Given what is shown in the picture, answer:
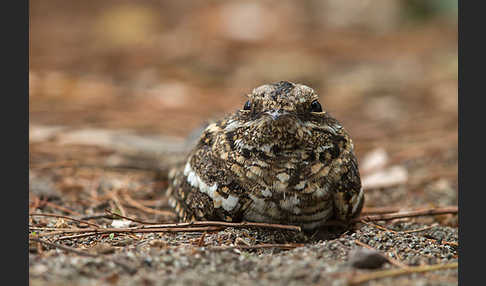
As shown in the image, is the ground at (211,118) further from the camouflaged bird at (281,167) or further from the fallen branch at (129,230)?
the camouflaged bird at (281,167)

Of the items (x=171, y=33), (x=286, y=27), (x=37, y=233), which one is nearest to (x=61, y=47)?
(x=171, y=33)

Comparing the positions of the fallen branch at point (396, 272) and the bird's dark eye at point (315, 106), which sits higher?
the bird's dark eye at point (315, 106)

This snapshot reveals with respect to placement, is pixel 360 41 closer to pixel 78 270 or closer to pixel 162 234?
pixel 162 234

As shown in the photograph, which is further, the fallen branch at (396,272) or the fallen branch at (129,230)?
the fallen branch at (129,230)

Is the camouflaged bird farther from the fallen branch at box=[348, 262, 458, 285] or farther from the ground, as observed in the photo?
the fallen branch at box=[348, 262, 458, 285]

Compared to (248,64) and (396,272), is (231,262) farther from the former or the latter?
(248,64)

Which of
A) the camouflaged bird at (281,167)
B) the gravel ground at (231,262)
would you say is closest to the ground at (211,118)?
the gravel ground at (231,262)
